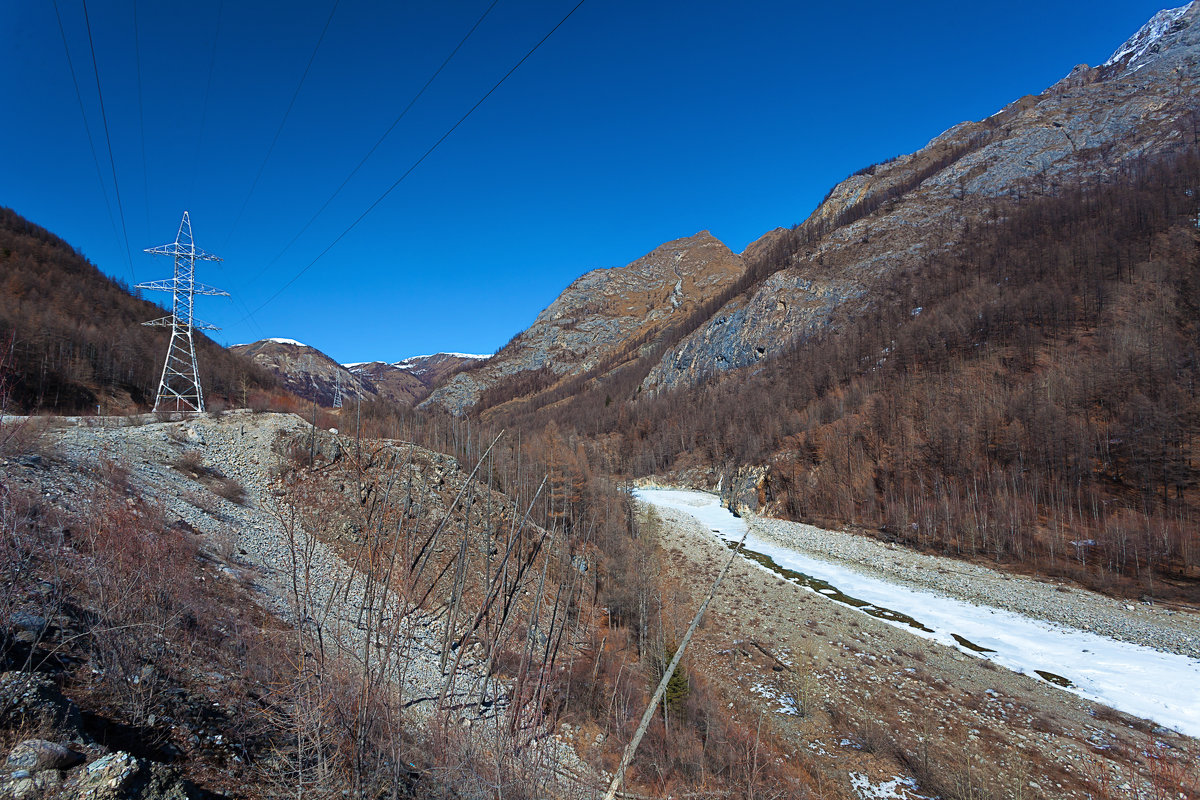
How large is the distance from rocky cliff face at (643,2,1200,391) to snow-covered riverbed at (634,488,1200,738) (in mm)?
67808

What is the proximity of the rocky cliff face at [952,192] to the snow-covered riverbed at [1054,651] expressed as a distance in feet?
222

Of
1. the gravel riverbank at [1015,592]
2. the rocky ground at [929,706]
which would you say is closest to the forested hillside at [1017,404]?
the gravel riverbank at [1015,592]

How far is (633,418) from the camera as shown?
321ft

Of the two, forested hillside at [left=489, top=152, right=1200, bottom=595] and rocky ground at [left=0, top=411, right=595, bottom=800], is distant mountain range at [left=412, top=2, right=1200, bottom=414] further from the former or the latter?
rocky ground at [left=0, top=411, right=595, bottom=800]

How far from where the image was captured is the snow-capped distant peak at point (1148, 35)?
407 ft

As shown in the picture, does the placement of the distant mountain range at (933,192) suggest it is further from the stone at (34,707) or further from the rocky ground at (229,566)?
the stone at (34,707)

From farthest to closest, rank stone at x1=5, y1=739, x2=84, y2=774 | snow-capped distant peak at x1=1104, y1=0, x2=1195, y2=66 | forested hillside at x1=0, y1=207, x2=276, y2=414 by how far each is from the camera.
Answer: snow-capped distant peak at x1=1104, y1=0, x2=1195, y2=66
forested hillside at x1=0, y1=207, x2=276, y2=414
stone at x1=5, y1=739, x2=84, y2=774

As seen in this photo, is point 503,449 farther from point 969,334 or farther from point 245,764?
point 969,334

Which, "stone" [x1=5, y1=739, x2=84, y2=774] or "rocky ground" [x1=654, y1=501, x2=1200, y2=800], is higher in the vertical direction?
"stone" [x1=5, y1=739, x2=84, y2=774]

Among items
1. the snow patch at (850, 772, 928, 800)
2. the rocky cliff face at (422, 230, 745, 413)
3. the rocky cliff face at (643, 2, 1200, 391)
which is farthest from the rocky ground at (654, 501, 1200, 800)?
the rocky cliff face at (422, 230, 745, 413)

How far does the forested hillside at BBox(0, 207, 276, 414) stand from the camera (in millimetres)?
27906

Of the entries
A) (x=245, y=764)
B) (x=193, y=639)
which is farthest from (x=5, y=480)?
(x=245, y=764)

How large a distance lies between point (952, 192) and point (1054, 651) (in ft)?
370

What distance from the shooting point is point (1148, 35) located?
135 metres
